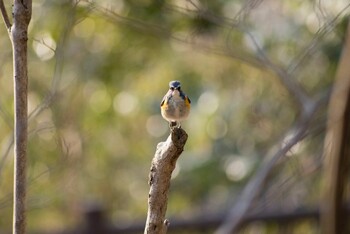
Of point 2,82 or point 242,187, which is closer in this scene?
point 2,82

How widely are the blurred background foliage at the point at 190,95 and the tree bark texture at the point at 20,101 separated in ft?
7.63

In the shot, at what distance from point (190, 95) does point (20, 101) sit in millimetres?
3416

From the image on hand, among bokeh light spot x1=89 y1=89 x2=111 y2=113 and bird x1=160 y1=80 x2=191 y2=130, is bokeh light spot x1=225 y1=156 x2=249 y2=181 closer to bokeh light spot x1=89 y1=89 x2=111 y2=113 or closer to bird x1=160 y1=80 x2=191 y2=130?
bokeh light spot x1=89 y1=89 x2=111 y2=113

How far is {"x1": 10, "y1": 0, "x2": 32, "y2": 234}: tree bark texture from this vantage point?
47.4 inches

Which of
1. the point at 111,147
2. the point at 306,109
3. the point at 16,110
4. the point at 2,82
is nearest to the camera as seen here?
the point at 16,110

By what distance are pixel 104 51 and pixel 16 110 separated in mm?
3222

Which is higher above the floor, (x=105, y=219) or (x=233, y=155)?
(x=233, y=155)

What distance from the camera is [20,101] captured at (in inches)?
47.6

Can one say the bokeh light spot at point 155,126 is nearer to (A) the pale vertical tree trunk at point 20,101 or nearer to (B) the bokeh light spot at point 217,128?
(B) the bokeh light spot at point 217,128

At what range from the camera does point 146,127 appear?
5.54m

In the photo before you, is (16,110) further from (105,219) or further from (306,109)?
(105,219)

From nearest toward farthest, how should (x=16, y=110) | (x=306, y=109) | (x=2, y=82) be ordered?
(x=16, y=110) < (x=306, y=109) < (x=2, y=82)

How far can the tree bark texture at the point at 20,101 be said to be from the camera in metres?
1.20

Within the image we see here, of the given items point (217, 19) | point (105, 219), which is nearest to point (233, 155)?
point (105, 219)
